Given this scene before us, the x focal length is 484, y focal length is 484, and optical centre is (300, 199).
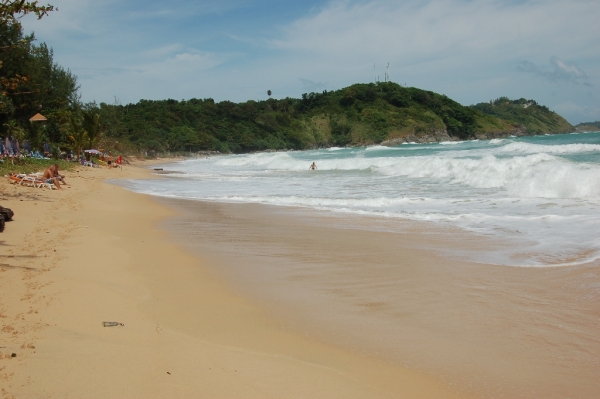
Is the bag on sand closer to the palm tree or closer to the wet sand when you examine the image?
the wet sand

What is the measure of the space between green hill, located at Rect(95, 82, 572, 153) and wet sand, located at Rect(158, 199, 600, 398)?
74902 mm

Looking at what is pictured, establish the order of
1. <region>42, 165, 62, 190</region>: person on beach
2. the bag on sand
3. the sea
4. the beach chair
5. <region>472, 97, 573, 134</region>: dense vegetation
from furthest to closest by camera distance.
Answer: <region>472, 97, 573, 134</region>: dense vegetation
<region>42, 165, 62, 190</region>: person on beach
the beach chair
the bag on sand
the sea

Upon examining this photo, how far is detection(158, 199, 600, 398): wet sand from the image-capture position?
143 inches

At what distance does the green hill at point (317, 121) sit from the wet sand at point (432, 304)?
246 ft

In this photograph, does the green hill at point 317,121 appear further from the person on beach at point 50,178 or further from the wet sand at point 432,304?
the wet sand at point 432,304

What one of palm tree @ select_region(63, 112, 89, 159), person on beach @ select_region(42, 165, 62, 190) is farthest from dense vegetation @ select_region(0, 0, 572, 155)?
person on beach @ select_region(42, 165, 62, 190)

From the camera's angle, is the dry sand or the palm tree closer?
A: the dry sand

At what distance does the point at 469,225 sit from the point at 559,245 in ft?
7.02

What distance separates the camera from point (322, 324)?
14.8 feet

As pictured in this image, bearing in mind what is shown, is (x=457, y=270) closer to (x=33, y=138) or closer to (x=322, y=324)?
(x=322, y=324)

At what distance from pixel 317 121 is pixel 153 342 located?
112 metres

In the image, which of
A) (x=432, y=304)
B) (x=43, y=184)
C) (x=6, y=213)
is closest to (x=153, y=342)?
(x=432, y=304)

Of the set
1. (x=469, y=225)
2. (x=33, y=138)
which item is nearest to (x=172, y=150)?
(x=33, y=138)

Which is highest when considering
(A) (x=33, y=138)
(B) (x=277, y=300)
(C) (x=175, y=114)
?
(C) (x=175, y=114)
